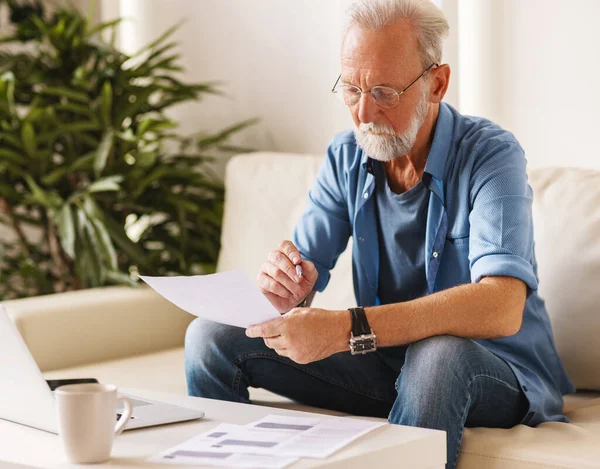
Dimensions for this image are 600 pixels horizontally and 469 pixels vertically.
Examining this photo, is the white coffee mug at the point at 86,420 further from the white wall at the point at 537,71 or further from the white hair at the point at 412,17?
the white wall at the point at 537,71

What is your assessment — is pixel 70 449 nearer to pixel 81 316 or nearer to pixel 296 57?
pixel 81 316

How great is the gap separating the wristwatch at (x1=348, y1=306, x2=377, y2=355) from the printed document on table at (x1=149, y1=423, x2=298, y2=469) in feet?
1.07

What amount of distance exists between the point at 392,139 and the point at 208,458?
0.80m

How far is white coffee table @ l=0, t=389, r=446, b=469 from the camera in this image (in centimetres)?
123

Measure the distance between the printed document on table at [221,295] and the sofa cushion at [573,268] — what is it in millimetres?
719

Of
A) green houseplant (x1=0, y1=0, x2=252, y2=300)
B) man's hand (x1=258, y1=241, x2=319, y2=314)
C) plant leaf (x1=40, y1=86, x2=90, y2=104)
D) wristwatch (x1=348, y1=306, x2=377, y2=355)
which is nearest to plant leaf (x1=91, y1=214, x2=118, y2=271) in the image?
green houseplant (x1=0, y1=0, x2=252, y2=300)

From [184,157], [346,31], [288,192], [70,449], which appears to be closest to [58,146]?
[184,157]

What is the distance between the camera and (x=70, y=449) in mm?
1219

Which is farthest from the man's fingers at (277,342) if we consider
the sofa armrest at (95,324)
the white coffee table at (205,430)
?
the sofa armrest at (95,324)

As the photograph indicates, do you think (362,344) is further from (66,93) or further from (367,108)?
(66,93)

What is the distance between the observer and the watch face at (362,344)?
→ 1.54 m

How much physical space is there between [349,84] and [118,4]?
2.12m

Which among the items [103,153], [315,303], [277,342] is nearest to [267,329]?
[277,342]

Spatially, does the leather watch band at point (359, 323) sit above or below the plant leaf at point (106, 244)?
above
